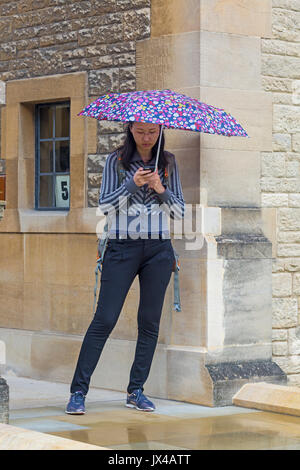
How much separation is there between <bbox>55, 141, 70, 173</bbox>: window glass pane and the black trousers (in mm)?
2186

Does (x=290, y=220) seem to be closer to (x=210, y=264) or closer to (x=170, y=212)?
(x=210, y=264)

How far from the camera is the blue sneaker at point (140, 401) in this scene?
720cm

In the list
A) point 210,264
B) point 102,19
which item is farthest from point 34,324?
point 102,19

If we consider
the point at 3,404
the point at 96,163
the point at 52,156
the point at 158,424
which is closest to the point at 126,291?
the point at 158,424

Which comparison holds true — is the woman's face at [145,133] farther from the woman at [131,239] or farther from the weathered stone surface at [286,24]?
the weathered stone surface at [286,24]

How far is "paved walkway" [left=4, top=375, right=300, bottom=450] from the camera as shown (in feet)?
20.1

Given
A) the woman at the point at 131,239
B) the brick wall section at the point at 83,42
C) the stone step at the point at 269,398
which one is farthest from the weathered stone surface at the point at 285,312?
the brick wall section at the point at 83,42

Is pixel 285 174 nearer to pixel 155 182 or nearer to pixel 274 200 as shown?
pixel 274 200

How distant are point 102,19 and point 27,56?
987mm

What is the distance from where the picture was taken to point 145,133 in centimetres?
691

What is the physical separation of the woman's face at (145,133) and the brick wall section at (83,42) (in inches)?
58.7

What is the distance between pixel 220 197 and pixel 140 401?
1.74 metres

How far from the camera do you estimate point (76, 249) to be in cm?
871
